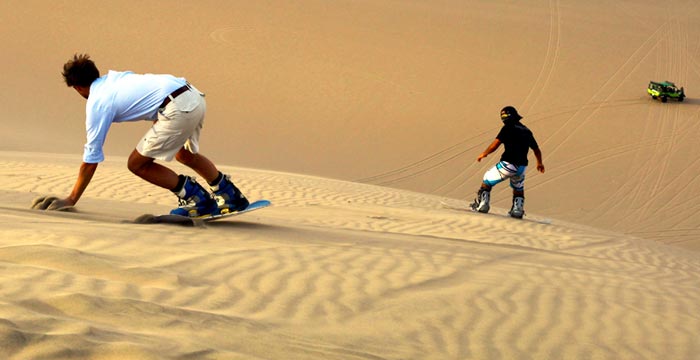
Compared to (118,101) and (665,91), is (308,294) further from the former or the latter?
(665,91)

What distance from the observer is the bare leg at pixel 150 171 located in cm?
667

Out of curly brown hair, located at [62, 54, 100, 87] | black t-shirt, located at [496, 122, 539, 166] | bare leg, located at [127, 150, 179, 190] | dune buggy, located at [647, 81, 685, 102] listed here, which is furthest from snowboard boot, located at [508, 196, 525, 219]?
dune buggy, located at [647, 81, 685, 102]

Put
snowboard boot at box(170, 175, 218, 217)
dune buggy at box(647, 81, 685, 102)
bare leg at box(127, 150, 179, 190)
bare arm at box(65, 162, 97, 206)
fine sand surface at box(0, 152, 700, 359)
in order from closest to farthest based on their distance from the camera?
fine sand surface at box(0, 152, 700, 359)
bare arm at box(65, 162, 97, 206)
bare leg at box(127, 150, 179, 190)
snowboard boot at box(170, 175, 218, 217)
dune buggy at box(647, 81, 685, 102)

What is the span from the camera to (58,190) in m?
10.5

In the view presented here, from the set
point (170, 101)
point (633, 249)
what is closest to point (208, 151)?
point (633, 249)

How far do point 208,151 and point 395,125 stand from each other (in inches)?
198

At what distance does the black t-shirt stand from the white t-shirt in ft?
19.6

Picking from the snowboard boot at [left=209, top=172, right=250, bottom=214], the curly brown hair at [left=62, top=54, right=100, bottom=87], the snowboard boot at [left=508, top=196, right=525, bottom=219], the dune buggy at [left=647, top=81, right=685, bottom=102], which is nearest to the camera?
the curly brown hair at [left=62, top=54, right=100, bottom=87]

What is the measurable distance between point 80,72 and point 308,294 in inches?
93.3

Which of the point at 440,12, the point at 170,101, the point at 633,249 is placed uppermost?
the point at 440,12

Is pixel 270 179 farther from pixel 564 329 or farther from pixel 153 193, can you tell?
pixel 564 329

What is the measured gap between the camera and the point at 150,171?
266 inches

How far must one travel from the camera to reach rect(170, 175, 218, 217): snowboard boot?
22.9ft

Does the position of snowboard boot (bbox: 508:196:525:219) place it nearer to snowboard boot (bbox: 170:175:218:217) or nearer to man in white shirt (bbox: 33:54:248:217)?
snowboard boot (bbox: 170:175:218:217)
